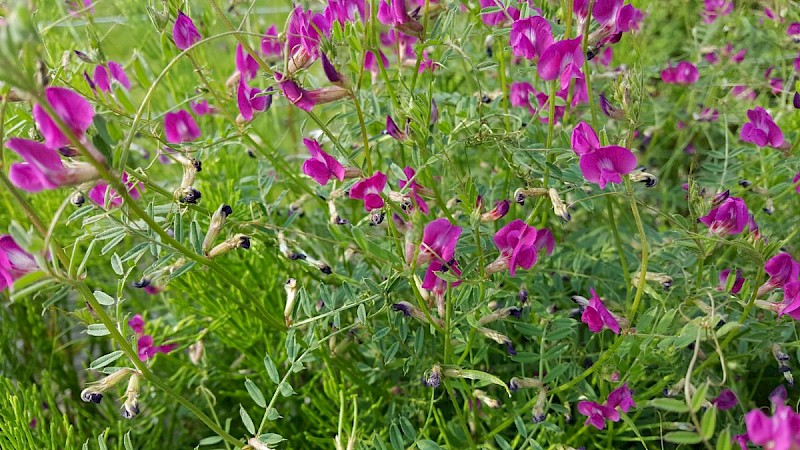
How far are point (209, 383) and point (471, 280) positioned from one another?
82 centimetres

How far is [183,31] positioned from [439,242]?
0.50 meters

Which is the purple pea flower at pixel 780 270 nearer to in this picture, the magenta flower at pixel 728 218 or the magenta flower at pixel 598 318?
the magenta flower at pixel 728 218

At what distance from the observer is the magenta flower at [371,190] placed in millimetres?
993

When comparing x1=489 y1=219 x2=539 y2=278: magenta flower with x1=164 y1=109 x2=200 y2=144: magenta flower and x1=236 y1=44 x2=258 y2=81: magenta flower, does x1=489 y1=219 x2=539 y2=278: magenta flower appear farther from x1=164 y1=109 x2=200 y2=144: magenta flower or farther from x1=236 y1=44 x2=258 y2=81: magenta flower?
x1=164 y1=109 x2=200 y2=144: magenta flower

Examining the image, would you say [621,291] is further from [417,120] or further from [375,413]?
[417,120]

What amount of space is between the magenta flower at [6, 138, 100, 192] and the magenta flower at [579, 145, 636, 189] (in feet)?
1.90

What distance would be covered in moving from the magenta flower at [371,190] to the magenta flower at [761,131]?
604 millimetres

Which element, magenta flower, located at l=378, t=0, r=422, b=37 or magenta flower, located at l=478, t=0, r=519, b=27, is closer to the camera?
magenta flower, located at l=378, t=0, r=422, b=37

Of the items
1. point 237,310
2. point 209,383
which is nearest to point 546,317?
point 237,310

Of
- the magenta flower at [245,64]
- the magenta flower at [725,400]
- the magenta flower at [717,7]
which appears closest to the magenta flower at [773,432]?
the magenta flower at [725,400]

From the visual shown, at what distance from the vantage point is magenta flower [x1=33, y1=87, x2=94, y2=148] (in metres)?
0.71

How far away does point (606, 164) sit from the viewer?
92 cm

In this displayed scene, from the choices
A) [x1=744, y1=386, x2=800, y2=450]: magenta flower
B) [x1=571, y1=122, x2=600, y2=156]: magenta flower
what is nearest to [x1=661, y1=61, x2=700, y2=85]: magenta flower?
[x1=571, y1=122, x2=600, y2=156]: magenta flower

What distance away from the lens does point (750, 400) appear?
138 cm
